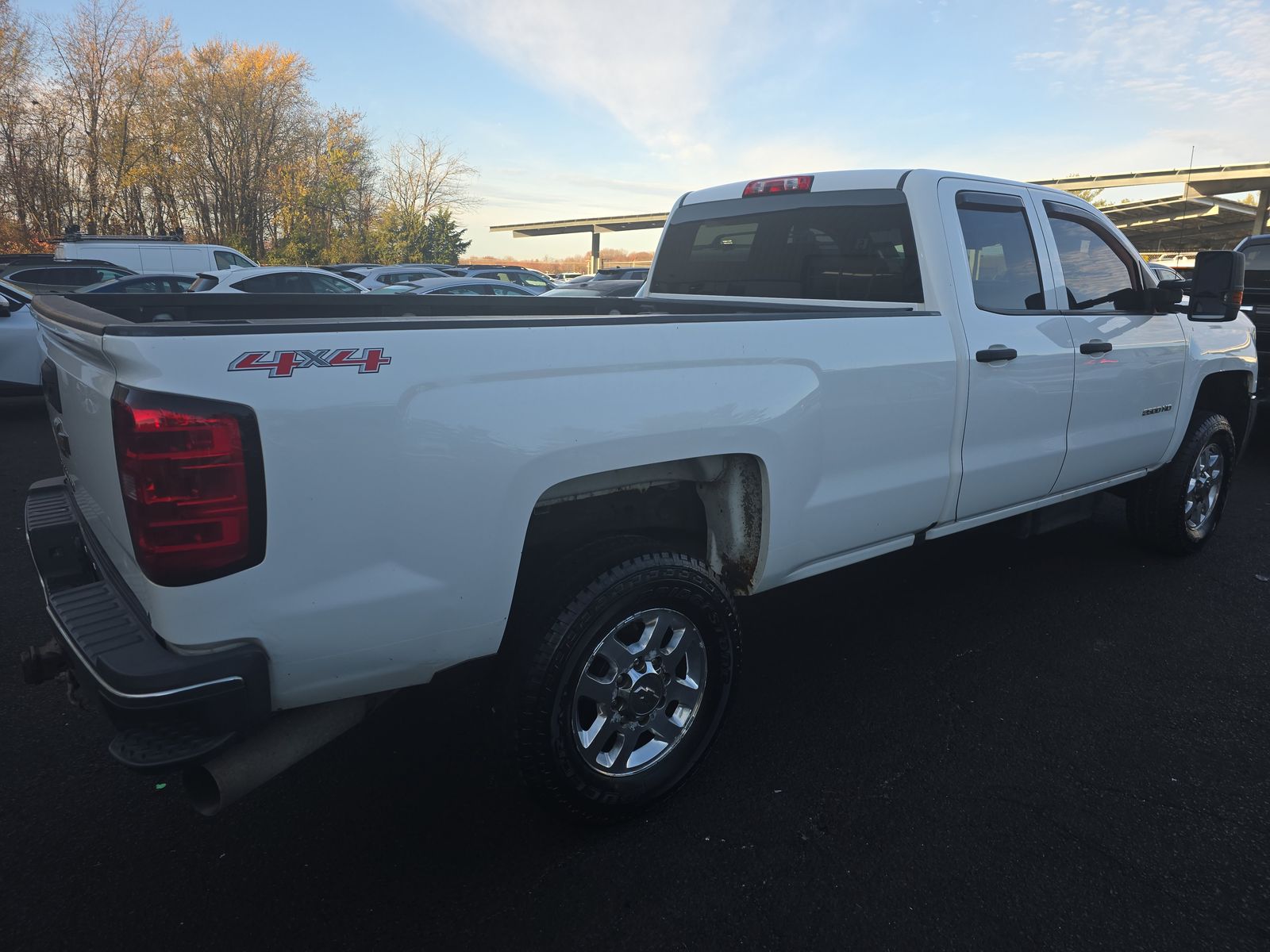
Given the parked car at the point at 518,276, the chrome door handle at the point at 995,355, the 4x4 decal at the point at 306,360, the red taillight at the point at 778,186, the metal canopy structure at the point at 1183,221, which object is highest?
the metal canopy structure at the point at 1183,221

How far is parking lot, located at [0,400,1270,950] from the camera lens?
7.44 ft

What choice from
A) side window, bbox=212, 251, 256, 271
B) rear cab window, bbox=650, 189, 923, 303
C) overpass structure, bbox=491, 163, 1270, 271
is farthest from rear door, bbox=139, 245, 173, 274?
overpass structure, bbox=491, 163, 1270, 271

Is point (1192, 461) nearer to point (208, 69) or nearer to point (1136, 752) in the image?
point (1136, 752)

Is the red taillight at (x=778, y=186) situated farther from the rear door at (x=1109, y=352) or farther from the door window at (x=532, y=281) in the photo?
the door window at (x=532, y=281)

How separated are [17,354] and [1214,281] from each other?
1132 centimetres

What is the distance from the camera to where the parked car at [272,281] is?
1291 cm

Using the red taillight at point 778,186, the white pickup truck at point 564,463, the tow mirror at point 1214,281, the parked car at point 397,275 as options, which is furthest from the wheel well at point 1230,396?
the parked car at point 397,275

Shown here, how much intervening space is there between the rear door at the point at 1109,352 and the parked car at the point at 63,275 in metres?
14.9

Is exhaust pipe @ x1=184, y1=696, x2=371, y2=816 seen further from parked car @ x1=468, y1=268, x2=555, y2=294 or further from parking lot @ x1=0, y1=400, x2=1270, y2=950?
parked car @ x1=468, y1=268, x2=555, y2=294

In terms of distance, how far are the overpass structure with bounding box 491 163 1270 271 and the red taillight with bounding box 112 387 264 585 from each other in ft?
119

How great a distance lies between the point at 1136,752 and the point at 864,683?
1.01 metres

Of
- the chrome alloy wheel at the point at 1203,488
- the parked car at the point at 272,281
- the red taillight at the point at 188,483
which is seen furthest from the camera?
the parked car at the point at 272,281

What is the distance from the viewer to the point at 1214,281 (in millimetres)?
4176

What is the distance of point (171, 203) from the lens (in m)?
41.7
